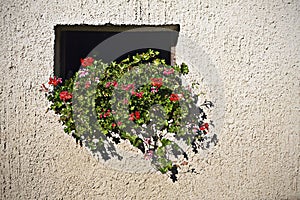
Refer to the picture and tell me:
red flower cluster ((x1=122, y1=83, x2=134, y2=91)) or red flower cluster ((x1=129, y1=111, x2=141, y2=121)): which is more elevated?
red flower cluster ((x1=122, y1=83, x2=134, y2=91))

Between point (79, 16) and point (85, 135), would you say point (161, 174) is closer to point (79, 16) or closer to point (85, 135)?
point (85, 135)

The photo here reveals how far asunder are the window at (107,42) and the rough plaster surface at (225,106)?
0.11 metres

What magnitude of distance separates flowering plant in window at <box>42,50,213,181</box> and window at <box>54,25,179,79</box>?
23cm

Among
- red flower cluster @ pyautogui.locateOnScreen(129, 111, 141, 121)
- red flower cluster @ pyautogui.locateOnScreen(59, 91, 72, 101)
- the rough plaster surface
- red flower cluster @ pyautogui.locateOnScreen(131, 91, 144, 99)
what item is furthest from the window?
red flower cluster @ pyautogui.locateOnScreen(129, 111, 141, 121)

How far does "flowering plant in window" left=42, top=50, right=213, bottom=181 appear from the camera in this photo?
286cm

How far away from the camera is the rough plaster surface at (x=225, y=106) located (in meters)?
2.86

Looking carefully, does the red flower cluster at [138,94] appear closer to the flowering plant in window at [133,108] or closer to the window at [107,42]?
the flowering plant in window at [133,108]

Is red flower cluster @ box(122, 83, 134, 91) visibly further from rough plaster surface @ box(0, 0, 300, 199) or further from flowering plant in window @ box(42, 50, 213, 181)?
rough plaster surface @ box(0, 0, 300, 199)

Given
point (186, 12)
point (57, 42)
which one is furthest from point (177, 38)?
point (57, 42)

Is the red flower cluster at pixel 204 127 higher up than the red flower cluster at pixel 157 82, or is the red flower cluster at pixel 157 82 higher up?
the red flower cluster at pixel 157 82


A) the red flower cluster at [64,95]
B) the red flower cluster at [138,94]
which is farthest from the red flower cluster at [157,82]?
the red flower cluster at [64,95]

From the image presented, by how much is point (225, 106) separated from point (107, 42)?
66.3 inches

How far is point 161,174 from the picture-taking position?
9.93 feet

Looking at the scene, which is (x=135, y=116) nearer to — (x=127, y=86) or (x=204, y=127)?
(x=127, y=86)
